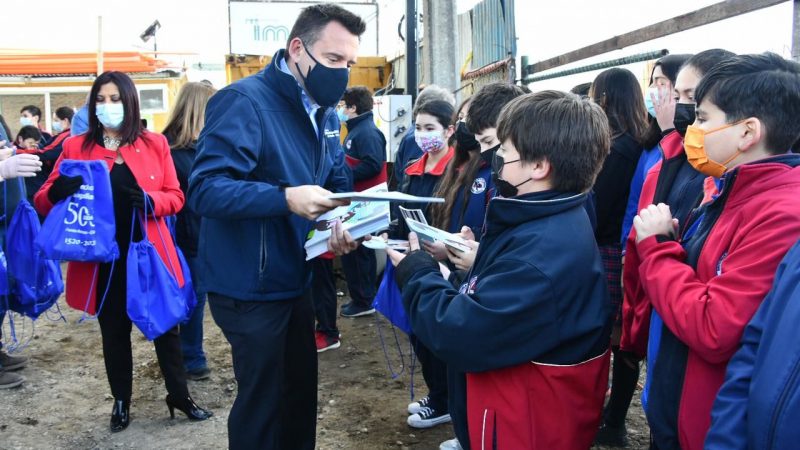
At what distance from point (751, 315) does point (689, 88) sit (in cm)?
138

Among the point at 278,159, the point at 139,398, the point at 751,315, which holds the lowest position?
the point at 139,398

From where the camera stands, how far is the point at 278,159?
2682 millimetres

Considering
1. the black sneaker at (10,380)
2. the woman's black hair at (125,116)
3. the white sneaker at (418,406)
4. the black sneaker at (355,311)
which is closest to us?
the woman's black hair at (125,116)

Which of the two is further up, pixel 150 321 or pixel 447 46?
pixel 447 46

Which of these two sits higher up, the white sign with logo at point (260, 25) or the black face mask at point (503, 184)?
the white sign with logo at point (260, 25)

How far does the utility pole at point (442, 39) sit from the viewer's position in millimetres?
7867

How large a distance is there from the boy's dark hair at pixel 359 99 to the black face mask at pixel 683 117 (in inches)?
164

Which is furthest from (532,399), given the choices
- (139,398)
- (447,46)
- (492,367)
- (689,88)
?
(447,46)

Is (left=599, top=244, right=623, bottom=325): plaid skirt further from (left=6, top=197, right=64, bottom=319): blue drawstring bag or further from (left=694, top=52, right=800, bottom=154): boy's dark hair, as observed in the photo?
(left=6, top=197, right=64, bottom=319): blue drawstring bag

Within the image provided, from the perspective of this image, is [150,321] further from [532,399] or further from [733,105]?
[733,105]

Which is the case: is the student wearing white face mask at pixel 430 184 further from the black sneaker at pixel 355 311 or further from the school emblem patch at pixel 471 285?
the black sneaker at pixel 355 311

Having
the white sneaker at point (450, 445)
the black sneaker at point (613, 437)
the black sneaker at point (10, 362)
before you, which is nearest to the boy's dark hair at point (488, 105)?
the white sneaker at point (450, 445)

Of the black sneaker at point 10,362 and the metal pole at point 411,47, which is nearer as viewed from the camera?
the black sneaker at point 10,362

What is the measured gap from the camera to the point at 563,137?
2.10 metres
